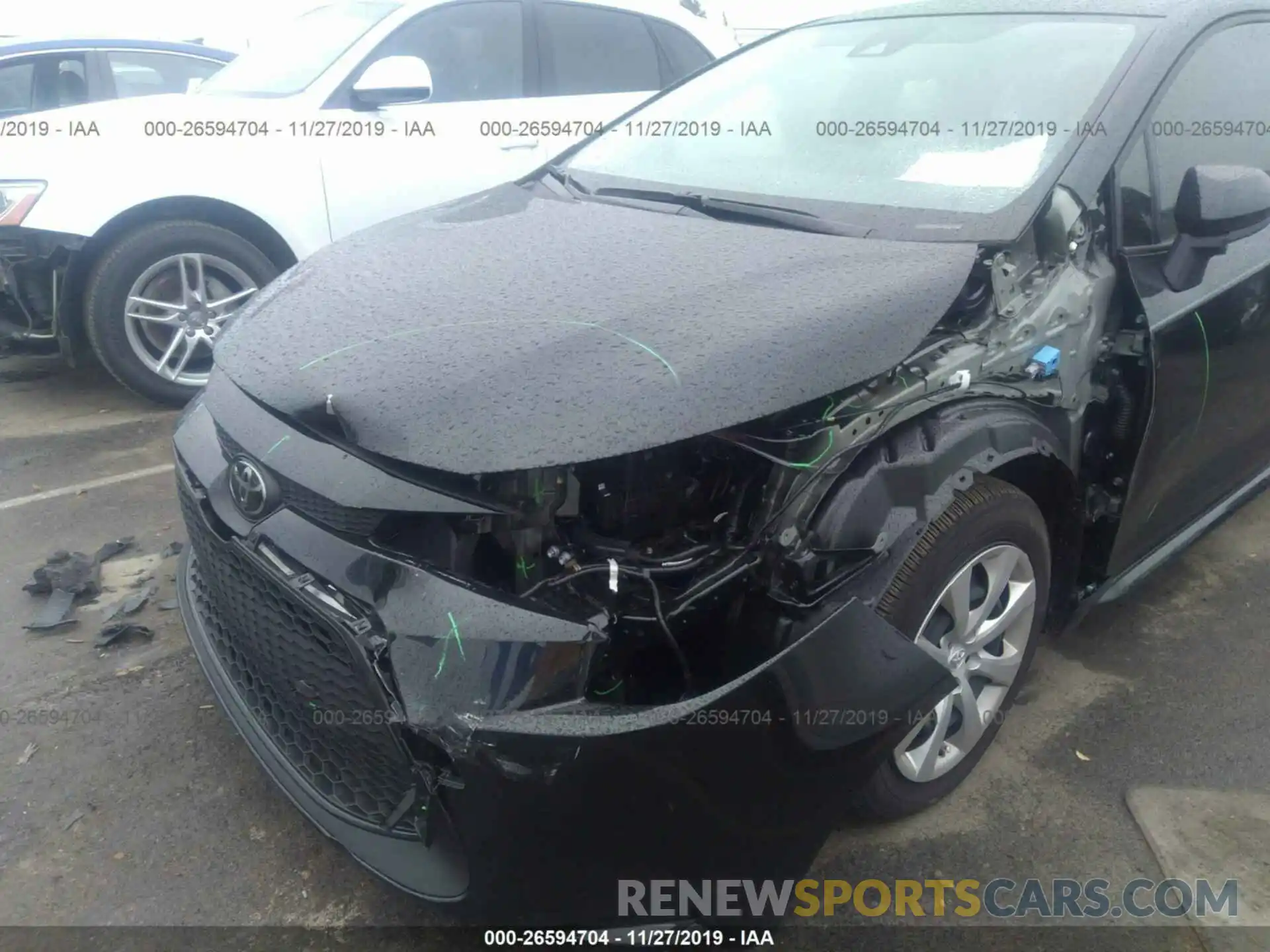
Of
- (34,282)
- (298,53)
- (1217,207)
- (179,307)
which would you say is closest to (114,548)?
(179,307)

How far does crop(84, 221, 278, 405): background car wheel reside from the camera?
14.3ft

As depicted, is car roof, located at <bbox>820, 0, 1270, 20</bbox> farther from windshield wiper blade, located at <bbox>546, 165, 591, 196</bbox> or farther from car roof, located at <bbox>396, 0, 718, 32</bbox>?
car roof, located at <bbox>396, 0, 718, 32</bbox>

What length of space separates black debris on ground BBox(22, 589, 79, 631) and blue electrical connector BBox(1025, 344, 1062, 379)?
9.15ft

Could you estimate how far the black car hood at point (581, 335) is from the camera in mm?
1596

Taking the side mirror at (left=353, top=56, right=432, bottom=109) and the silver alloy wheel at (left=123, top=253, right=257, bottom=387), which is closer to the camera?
the side mirror at (left=353, top=56, right=432, bottom=109)

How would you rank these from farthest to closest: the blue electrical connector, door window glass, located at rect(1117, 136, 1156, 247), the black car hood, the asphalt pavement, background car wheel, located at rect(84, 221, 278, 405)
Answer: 1. background car wheel, located at rect(84, 221, 278, 405)
2. door window glass, located at rect(1117, 136, 1156, 247)
3. the blue electrical connector
4. the asphalt pavement
5. the black car hood

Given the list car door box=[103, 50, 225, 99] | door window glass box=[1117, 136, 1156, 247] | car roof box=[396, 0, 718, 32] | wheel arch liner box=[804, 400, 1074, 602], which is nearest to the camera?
wheel arch liner box=[804, 400, 1074, 602]

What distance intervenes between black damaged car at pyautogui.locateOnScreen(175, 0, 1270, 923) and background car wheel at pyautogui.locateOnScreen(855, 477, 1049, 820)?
10mm

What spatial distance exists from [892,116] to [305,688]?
2.03 metres

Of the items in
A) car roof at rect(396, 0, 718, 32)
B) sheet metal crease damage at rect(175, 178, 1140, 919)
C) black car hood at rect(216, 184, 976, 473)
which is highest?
car roof at rect(396, 0, 718, 32)

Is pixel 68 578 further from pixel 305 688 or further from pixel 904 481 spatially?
pixel 904 481

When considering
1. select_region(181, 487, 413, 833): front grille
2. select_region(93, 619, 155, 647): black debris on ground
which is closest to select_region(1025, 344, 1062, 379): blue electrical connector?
select_region(181, 487, 413, 833): front grille

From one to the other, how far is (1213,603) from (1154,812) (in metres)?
1.16

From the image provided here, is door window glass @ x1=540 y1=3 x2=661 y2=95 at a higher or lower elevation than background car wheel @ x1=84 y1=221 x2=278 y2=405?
higher
